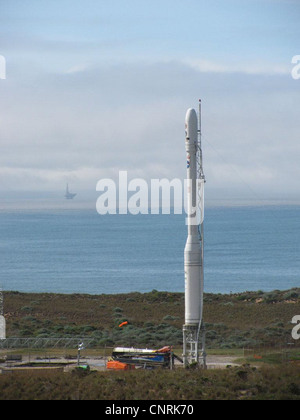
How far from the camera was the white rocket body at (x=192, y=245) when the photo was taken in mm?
25484

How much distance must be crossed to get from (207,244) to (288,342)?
105023mm

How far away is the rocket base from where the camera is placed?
2558cm

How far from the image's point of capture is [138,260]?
120750 mm

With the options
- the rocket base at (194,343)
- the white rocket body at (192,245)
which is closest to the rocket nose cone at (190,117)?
the white rocket body at (192,245)

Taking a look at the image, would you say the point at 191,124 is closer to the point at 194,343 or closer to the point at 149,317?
the point at 194,343

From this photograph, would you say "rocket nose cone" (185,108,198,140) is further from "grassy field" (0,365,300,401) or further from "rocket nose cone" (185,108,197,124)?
"grassy field" (0,365,300,401)

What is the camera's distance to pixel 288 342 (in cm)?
3222

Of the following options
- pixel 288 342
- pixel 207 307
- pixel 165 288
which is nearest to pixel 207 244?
pixel 165 288

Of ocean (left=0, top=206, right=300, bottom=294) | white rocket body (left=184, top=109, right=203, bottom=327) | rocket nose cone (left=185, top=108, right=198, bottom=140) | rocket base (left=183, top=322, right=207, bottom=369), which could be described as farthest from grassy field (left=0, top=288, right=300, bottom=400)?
ocean (left=0, top=206, right=300, bottom=294)

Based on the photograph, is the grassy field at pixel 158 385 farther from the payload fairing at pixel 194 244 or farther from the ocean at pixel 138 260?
the ocean at pixel 138 260

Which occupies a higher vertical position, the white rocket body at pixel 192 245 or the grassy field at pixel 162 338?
the white rocket body at pixel 192 245

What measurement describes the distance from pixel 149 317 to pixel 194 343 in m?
17.8

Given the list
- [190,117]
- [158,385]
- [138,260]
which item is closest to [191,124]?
[190,117]

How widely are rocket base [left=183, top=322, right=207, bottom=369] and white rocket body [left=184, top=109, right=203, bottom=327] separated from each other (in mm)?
210
